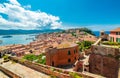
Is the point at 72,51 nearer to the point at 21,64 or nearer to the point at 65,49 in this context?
the point at 65,49

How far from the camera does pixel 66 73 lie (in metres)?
12.6

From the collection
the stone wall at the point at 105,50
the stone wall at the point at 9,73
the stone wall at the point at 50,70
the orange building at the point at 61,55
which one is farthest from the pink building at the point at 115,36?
the orange building at the point at 61,55

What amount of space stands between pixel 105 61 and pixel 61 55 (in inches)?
997

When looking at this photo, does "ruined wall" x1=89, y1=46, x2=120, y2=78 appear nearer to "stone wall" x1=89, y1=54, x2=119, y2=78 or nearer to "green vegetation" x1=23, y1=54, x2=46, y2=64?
"stone wall" x1=89, y1=54, x2=119, y2=78

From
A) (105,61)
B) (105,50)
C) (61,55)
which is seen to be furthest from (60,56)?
(105,50)

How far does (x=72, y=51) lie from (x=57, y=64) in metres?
5.95

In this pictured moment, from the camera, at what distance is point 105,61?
1477 cm

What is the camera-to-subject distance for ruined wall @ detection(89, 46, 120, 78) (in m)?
14.0

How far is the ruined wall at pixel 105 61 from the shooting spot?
46.0 feet

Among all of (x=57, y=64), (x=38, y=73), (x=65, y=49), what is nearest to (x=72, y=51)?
(x=65, y=49)

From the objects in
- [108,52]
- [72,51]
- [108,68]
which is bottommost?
[72,51]

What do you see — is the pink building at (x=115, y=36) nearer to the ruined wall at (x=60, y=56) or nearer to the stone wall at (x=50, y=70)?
the stone wall at (x=50, y=70)

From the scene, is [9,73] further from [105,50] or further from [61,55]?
[61,55]

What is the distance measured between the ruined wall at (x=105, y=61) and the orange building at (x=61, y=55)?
21665mm
